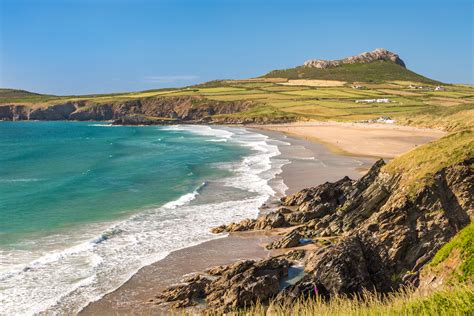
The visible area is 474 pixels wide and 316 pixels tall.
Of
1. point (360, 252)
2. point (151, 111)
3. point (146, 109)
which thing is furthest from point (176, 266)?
point (146, 109)

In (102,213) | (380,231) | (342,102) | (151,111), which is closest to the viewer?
(380,231)

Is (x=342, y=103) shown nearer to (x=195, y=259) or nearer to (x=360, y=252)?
(x=195, y=259)

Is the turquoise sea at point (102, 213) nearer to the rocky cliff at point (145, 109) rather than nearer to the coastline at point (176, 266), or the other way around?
the coastline at point (176, 266)

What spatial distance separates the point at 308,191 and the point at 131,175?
920 inches

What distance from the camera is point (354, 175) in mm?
44031

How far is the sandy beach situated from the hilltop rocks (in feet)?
142

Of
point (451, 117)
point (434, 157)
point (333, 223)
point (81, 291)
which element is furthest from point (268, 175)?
point (451, 117)

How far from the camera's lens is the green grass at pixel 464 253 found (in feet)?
35.0

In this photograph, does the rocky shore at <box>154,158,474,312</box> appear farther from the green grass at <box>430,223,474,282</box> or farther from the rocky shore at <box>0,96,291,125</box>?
the rocky shore at <box>0,96,291,125</box>

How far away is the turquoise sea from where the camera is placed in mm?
20156

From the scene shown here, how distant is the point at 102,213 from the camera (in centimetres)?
3303

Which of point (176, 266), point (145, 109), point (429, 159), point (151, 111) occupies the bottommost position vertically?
point (176, 266)

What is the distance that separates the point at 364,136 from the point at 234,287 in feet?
237

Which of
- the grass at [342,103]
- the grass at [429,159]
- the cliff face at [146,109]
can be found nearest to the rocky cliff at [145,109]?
the cliff face at [146,109]
